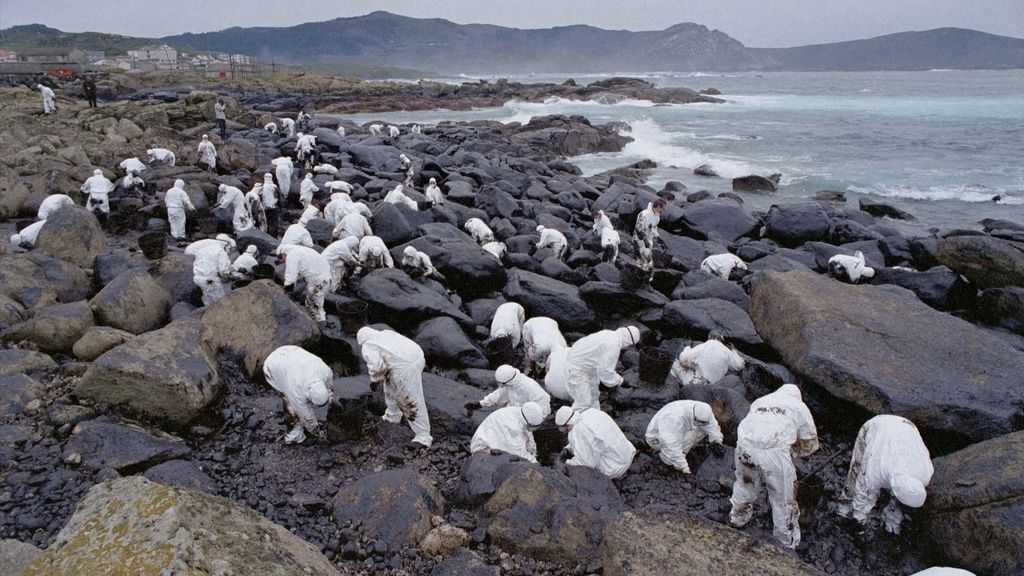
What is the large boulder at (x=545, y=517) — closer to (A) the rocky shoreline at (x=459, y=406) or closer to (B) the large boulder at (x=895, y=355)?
(A) the rocky shoreline at (x=459, y=406)

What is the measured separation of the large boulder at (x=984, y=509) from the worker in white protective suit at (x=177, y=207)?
1330cm

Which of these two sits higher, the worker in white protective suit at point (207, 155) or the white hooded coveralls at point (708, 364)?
the worker in white protective suit at point (207, 155)

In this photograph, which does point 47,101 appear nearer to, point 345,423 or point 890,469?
point 345,423

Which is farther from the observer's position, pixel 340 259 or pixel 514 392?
pixel 340 259

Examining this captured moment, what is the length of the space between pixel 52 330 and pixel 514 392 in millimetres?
5583

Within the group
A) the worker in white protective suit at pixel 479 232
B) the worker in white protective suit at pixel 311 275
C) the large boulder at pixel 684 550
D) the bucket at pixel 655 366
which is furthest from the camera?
the worker in white protective suit at pixel 479 232

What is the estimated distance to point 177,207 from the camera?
12758 mm

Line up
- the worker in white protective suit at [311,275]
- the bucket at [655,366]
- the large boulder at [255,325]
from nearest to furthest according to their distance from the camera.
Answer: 1. the large boulder at [255,325]
2. the bucket at [655,366]
3. the worker in white protective suit at [311,275]

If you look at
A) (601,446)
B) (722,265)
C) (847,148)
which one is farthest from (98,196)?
(847,148)

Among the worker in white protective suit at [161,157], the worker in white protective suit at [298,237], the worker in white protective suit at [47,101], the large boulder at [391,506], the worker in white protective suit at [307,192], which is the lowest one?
the large boulder at [391,506]

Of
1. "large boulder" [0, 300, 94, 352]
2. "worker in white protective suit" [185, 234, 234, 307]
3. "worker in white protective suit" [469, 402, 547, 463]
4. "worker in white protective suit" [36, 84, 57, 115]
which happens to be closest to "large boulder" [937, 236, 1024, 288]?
"worker in white protective suit" [469, 402, 547, 463]

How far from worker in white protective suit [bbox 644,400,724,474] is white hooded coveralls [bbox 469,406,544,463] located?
1.24m

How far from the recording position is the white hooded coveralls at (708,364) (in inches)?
298

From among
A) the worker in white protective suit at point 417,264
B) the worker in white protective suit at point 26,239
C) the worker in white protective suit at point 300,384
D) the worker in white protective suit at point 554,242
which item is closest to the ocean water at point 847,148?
the worker in white protective suit at point 554,242
